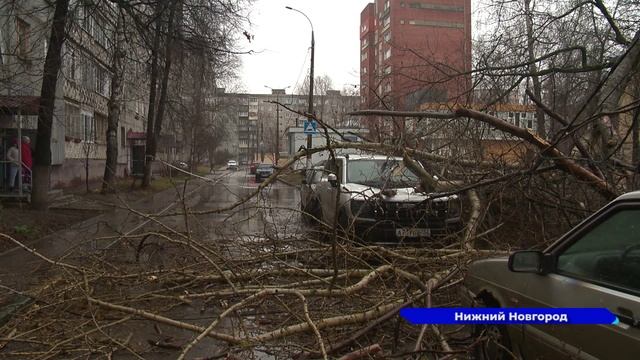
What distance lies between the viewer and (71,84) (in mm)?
24484

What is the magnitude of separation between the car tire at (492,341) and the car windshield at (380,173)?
13.8 feet

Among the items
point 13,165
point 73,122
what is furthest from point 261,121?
point 13,165

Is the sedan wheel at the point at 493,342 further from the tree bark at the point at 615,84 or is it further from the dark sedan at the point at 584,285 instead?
the tree bark at the point at 615,84

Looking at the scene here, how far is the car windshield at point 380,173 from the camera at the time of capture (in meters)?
8.22

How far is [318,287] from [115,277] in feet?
7.11

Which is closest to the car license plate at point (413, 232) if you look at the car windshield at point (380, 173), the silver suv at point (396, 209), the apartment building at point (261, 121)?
the silver suv at point (396, 209)

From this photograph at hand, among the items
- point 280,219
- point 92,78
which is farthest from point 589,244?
point 92,78

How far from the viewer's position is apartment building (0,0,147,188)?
1281 cm

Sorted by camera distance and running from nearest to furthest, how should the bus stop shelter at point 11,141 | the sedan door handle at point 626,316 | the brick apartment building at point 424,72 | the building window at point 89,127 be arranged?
the sedan door handle at point 626,316, the brick apartment building at point 424,72, the bus stop shelter at point 11,141, the building window at point 89,127

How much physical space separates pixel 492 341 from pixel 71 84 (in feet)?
81.2

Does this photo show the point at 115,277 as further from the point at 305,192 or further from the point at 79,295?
the point at 305,192

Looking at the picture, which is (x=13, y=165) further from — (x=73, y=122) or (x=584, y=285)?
(x=584, y=285)

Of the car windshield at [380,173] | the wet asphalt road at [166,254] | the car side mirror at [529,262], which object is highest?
the car windshield at [380,173]

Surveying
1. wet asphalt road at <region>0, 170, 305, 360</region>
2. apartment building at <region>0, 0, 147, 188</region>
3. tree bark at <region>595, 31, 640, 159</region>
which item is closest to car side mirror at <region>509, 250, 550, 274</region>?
wet asphalt road at <region>0, 170, 305, 360</region>
